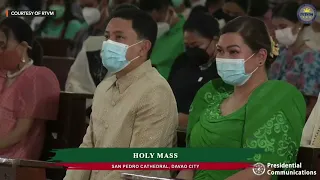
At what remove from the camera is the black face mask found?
9.80 feet

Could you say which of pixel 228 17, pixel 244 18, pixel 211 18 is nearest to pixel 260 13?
pixel 228 17

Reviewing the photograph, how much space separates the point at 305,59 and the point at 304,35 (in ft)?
Result: 0.33

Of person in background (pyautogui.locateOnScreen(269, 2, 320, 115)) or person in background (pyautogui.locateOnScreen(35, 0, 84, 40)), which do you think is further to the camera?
person in background (pyautogui.locateOnScreen(35, 0, 84, 40))

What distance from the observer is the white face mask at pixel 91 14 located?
365 centimetres

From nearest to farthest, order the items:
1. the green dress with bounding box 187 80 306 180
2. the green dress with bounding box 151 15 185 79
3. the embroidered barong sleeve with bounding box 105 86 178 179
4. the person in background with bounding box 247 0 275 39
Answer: the green dress with bounding box 187 80 306 180
the embroidered barong sleeve with bounding box 105 86 178 179
the person in background with bounding box 247 0 275 39
the green dress with bounding box 151 15 185 79

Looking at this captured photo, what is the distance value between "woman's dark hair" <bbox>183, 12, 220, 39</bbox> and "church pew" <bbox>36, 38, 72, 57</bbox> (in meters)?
0.91

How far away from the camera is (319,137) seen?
8.00ft

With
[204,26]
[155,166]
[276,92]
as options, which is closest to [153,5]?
[204,26]

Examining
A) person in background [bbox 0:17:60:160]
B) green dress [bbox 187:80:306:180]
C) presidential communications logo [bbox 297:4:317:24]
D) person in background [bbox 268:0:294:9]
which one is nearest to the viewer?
green dress [bbox 187:80:306:180]

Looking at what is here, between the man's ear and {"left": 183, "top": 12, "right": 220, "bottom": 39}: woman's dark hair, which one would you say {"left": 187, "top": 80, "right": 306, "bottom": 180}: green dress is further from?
{"left": 183, "top": 12, "right": 220, "bottom": 39}: woman's dark hair

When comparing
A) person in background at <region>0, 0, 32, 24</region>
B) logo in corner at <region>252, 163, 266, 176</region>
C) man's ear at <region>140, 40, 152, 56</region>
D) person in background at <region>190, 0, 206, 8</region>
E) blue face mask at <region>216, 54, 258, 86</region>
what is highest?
person in background at <region>190, 0, 206, 8</region>

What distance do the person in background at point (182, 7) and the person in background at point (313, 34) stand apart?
2.21 ft

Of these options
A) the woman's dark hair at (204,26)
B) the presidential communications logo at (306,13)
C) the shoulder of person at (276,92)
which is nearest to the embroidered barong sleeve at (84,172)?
the shoulder of person at (276,92)

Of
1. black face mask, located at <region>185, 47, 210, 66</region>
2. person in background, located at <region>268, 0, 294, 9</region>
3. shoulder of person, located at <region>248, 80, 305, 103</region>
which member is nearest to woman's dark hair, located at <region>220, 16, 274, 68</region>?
shoulder of person, located at <region>248, 80, 305, 103</region>
